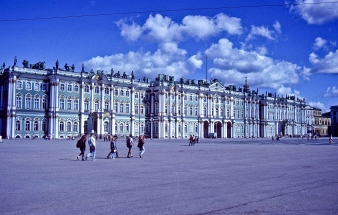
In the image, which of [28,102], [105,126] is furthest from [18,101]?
[105,126]

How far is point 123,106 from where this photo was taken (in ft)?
266

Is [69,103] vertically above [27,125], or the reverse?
[69,103]

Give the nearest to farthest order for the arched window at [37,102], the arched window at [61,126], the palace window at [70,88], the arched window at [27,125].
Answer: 1. the arched window at [27,125]
2. the arched window at [37,102]
3. the arched window at [61,126]
4. the palace window at [70,88]

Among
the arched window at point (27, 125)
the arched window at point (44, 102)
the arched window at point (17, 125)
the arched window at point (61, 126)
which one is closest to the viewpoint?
the arched window at point (17, 125)

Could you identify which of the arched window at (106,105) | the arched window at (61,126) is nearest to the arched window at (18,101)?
the arched window at (61,126)

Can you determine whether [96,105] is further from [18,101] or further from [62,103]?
[18,101]

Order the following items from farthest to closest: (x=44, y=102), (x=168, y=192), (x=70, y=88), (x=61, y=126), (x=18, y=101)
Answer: (x=70, y=88) → (x=61, y=126) → (x=44, y=102) → (x=18, y=101) → (x=168, y=192)

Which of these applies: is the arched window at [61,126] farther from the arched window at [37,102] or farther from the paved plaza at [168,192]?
the paved plaza at [168,192]

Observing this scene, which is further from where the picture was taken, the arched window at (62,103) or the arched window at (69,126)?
the arched window at (69,126)

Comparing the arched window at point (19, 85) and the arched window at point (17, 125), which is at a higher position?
the arched window at point (19, 85)

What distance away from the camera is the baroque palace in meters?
66.1


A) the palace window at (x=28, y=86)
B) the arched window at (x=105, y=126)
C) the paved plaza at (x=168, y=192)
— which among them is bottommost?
Result: the paved plaza at (x=168, y=192)

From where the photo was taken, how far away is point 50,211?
851 centimetres

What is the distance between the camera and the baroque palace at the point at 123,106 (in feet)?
217
